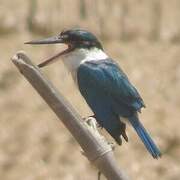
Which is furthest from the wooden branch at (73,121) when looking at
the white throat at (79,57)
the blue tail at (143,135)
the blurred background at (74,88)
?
the blurred background at (74,88)

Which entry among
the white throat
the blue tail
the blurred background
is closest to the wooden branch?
the blue tail

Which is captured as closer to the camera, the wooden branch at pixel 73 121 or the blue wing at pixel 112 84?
the wooden branch at pixel 73 121

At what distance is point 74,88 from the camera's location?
6.52 metres

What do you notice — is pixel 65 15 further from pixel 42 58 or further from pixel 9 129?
pixel 9 129

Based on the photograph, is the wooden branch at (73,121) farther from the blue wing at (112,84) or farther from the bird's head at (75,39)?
the blue wing at (112,84)

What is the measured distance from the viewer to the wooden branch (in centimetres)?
231

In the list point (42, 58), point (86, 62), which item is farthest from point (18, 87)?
point (86, 62)

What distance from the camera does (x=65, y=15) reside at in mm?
6941

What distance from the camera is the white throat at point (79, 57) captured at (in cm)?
307

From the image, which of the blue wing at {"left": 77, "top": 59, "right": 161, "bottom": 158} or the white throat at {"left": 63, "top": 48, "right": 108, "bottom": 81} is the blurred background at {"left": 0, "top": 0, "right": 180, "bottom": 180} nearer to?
the white throat at {"left": 63, "top": 48, "right": 108, "bottom": 81}

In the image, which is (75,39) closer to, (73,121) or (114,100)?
(114,100)

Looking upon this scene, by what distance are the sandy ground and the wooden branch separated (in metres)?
3.48

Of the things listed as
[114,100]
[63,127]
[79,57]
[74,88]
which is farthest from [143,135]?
[74,88]

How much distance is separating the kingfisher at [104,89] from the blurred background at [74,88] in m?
2.54
